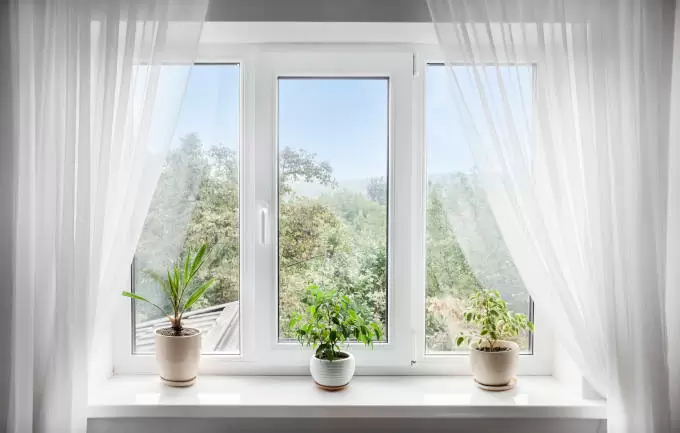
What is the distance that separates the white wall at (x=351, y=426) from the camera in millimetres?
1593

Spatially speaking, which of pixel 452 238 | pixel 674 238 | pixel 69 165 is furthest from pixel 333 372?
pixel 674 238

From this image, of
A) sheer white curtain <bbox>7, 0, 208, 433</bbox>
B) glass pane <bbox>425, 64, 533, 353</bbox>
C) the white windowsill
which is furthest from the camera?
glass pane <bbox>425, 64, 533, 353</bbox>

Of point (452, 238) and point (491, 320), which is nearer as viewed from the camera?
point (491, 320)

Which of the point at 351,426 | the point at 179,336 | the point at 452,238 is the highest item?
the point at 452,238

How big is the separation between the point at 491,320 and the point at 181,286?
1.10 m

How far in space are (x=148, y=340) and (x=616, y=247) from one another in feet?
5.44

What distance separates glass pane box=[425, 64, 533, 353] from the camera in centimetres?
181

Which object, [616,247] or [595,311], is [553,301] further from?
[616,247]

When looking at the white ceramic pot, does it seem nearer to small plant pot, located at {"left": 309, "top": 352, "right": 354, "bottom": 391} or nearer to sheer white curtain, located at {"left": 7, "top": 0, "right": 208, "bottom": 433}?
small plant pot, located at {"left": 309, "top": 352, "right": 354, "bottom": 391}

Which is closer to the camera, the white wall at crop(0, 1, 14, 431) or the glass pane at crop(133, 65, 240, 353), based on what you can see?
the white wall at crop(0, 1, 14, 431)

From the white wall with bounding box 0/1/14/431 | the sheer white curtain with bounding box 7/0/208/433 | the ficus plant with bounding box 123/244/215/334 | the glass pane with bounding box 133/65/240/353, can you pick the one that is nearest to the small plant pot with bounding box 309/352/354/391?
the glass pane with bounding box 133/65/240/353

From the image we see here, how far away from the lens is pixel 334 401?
1.63 metres

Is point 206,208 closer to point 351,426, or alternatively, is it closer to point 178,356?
point 178,356

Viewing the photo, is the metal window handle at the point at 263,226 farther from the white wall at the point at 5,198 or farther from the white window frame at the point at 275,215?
the white wall at the point at 5,198
